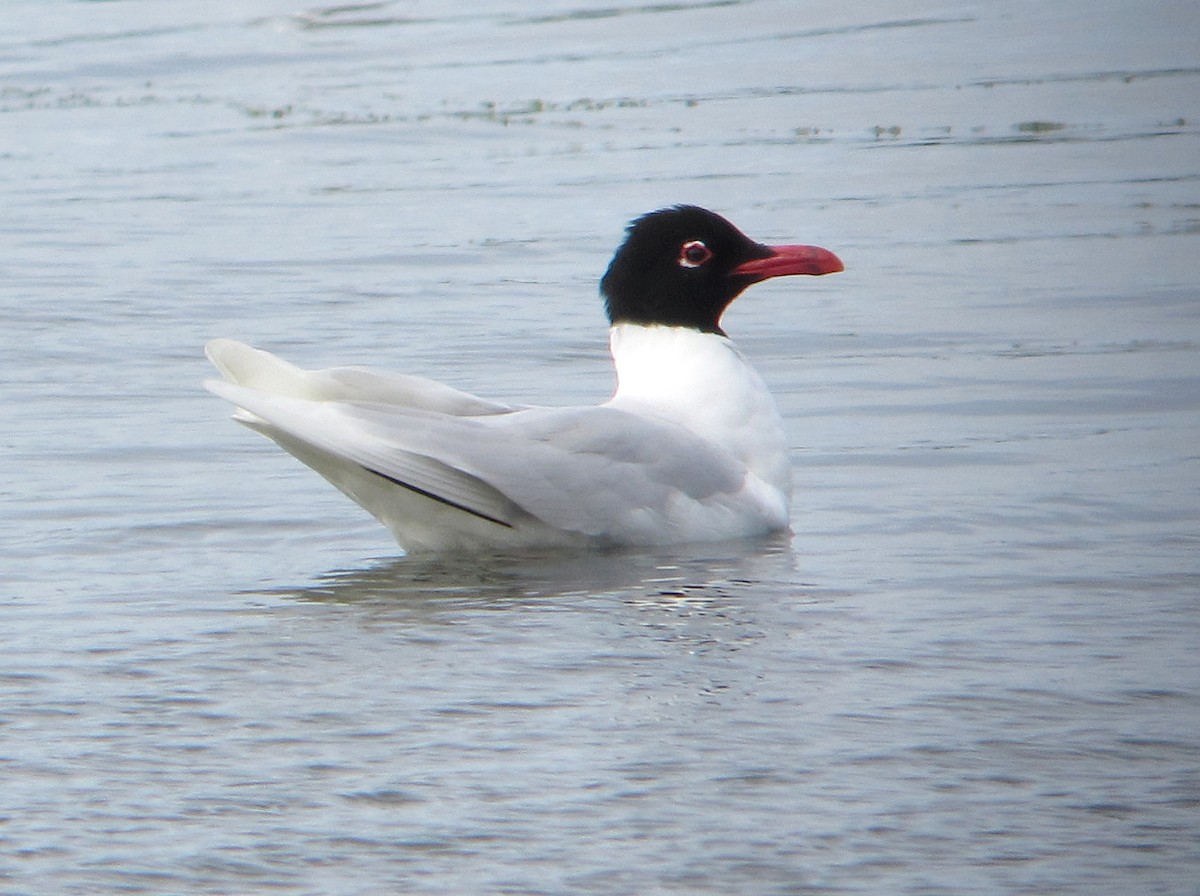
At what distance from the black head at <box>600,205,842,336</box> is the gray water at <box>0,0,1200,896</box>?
74cm

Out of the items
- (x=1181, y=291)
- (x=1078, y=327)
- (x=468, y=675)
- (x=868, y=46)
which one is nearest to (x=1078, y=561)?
(x=468, y=675)

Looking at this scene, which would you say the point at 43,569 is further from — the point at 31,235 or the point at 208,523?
the point at 31,235

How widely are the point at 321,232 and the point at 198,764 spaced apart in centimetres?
859

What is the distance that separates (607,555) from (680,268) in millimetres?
1286

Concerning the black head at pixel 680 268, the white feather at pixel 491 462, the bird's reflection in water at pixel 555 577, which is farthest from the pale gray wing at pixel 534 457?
the black head at pixel 680 268

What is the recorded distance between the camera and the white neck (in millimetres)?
7227

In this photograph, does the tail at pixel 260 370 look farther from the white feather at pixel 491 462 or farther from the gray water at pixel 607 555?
the gray water at pixel 607 555

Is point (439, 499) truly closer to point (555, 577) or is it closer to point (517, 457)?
point (517, 457)

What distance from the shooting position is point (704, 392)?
7344 mm

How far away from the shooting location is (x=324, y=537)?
23.7 feet

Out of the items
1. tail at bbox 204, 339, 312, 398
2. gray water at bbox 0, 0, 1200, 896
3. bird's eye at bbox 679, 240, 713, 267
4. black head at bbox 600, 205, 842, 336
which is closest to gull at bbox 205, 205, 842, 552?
tail at bbox 204, 339, 312, 398

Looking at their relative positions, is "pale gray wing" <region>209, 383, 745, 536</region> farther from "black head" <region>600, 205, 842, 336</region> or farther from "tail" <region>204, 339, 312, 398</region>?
"black head" <region>600, 205, 842, 336</region>

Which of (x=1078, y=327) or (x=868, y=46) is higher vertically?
(x=868, y=46)

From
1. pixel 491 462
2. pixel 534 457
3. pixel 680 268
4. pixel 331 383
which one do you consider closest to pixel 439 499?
pixel 491 462
